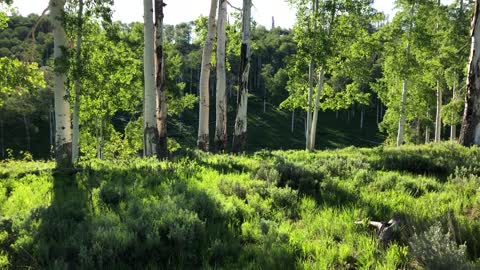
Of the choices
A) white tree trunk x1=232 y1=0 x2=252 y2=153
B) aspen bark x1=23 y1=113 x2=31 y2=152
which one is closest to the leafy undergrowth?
white tree trunk x1=232 y1=0 x2=252 y2=153

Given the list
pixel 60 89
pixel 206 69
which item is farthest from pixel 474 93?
pixel 60 89

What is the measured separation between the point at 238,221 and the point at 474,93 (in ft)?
32.9

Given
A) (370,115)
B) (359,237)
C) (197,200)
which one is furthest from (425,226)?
(370,115)

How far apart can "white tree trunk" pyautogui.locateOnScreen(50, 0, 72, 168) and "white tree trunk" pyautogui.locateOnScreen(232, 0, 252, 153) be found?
17.5ft

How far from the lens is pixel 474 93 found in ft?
37.4

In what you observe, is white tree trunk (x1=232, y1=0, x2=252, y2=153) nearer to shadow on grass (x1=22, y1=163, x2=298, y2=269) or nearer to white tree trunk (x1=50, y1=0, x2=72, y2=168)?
white tree trunk (x1=50, y1=0, x2=72, y2=168)

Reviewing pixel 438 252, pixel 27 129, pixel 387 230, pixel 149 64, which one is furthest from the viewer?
pixel 27 129

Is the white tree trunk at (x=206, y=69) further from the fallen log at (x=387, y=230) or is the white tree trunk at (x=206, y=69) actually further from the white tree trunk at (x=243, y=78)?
the fallen log at (x=387, y=230)

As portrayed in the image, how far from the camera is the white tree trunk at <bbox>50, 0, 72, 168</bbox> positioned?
9.38 metres

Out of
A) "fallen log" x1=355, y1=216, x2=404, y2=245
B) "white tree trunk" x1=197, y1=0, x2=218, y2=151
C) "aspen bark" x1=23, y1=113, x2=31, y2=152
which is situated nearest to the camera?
"fallen log" x1=355, y1=216, x2=404, y2=245

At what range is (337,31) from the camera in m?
20.3

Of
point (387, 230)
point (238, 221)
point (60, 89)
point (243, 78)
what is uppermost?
point (243, 78)

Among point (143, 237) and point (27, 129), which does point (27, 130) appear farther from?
point (143, 237)

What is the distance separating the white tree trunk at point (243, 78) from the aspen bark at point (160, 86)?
3145 mm
